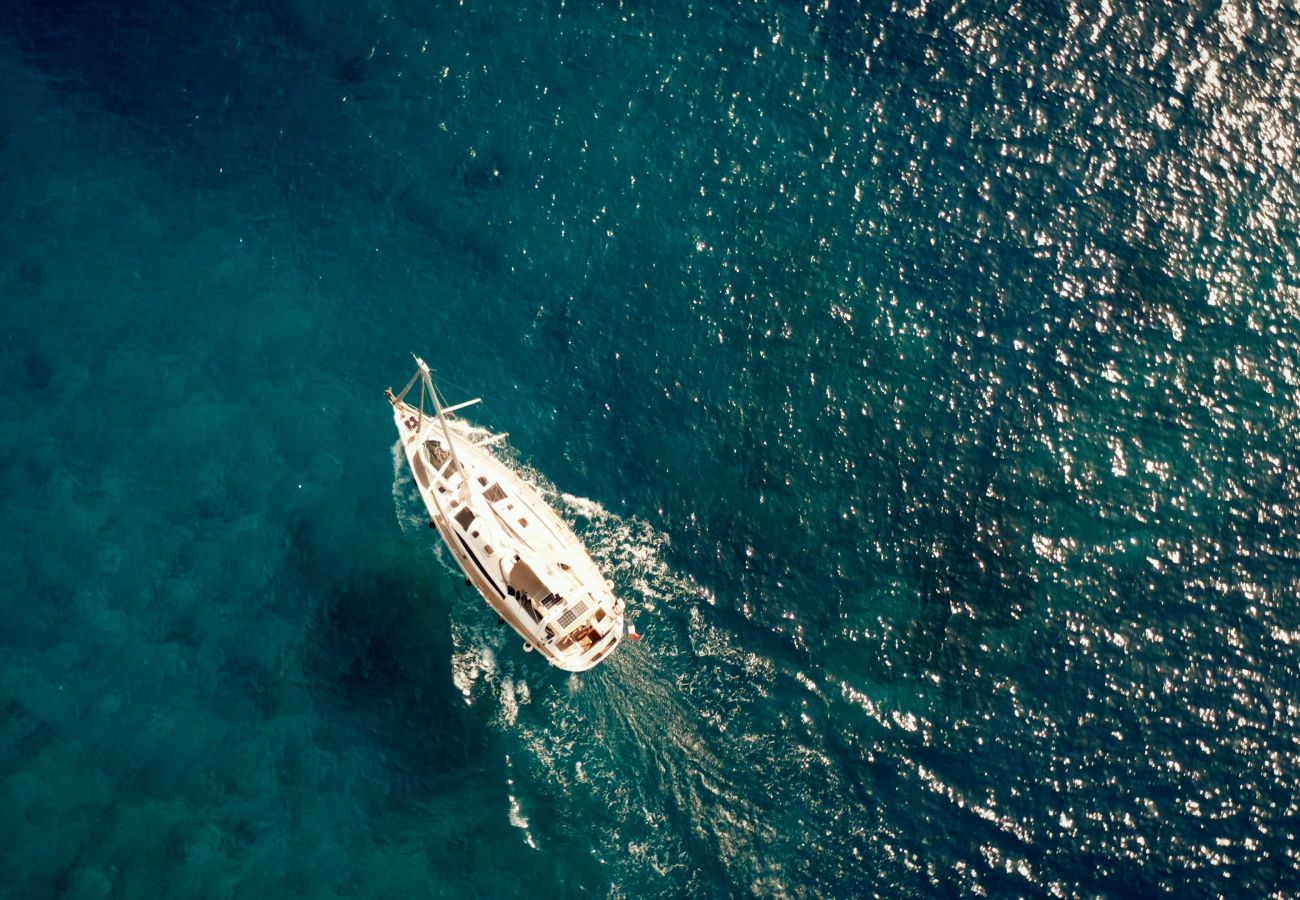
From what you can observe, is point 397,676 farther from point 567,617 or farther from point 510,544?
point 567,617

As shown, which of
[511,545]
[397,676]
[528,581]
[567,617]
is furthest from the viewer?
[397,676]

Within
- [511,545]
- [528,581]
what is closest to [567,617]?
[528,581]

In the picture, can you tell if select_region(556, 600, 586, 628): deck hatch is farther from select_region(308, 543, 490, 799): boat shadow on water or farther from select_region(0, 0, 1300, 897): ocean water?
select_region(308, 543, 490, 799): boat shadow on water

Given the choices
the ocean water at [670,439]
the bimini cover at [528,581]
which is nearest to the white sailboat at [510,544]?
the bimini cover at [528,581]

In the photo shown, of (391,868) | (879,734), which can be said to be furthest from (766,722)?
(391,868)

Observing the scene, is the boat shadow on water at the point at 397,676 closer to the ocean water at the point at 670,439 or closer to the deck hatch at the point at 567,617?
the ocean water at the point at 670,439

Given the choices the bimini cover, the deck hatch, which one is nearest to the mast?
the bimini cover
